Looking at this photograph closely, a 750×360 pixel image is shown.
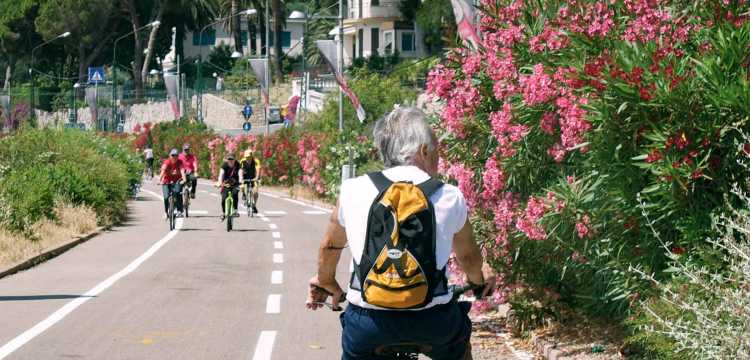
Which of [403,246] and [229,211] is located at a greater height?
[403,246]

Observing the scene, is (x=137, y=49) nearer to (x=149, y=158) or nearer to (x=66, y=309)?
(x=149, y=158)

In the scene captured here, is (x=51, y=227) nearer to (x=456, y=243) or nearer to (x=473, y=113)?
(x=473, y=113)

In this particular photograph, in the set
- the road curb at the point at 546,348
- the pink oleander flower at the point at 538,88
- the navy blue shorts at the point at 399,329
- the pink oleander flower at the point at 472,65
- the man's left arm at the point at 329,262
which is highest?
the pink oleander flower at the point at 472,65

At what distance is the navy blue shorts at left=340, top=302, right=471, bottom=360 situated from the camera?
4.18m

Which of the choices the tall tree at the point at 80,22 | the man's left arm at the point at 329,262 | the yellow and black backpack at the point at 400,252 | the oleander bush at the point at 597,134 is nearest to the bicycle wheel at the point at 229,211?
the oleander bush at the point at 597,134

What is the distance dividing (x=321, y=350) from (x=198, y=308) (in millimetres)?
2997

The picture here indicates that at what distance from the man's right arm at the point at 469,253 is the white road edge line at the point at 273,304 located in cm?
795

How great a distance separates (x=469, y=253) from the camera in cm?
448

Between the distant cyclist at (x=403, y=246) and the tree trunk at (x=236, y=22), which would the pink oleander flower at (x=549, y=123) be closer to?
the distant cyclist at (x=403, y=246)

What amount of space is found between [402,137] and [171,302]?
903 cm

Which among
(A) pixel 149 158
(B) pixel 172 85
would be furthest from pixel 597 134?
(B) pixel 172 85

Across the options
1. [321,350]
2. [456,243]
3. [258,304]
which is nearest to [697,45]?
[321,350]

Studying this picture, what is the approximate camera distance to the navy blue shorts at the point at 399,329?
4.18 meters

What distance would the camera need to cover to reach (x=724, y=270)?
6.96 metres
